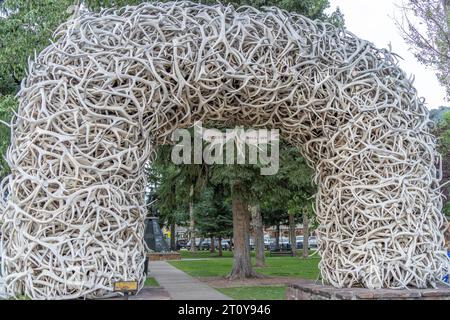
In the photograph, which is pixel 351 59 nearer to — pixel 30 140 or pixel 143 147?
pixel 143 147

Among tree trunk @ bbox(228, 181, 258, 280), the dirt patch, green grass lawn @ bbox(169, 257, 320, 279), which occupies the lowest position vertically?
the dirt patch

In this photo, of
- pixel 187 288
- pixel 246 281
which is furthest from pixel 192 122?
pixel 246 281

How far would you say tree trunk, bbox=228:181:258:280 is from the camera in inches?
626

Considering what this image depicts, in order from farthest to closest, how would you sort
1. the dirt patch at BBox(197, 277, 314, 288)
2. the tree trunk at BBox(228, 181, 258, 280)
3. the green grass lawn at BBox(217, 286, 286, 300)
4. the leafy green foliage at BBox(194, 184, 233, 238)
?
1. the leafy green foliage at BBox(194, 184, 233, 238)
2. the tree trunk at BBox(228, 181, 258, 280)
3. the dirt patch at BBox(197, 277, 314, 288)
4. the green grass lawn at BBox(217, 286, 286, 300)

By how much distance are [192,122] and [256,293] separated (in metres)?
6.89

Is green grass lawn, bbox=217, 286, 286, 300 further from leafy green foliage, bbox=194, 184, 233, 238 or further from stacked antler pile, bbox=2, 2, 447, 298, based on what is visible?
leafy green foliage, bbox=194, 184, 233, 238

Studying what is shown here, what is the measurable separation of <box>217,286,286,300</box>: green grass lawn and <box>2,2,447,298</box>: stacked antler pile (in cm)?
496

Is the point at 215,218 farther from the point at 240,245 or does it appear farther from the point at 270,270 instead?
the point at 240,245

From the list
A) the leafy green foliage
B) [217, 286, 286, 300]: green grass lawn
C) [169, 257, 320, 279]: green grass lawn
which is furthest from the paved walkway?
the leafy green foliage

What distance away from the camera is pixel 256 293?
12.1m

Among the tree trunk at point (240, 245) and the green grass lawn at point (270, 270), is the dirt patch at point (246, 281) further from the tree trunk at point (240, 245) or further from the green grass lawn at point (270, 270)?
the green grass lawn at point (270, 270)

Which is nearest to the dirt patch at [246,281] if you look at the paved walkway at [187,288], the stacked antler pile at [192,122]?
the paved walkway at [187,288]

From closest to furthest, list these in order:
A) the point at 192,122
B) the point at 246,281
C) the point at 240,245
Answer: the point at 192,122 → the point at 246,281 → the point at 240,245

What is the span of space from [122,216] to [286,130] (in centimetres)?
254
